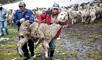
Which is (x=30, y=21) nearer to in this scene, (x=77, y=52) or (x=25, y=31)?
(x=25, y=31)

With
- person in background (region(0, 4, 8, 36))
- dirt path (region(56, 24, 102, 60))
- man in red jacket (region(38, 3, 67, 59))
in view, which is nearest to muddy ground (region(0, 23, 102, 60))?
dirt path (region(56, 24, 102, 60))

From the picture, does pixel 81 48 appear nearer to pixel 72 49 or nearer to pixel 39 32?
pixel 72 49

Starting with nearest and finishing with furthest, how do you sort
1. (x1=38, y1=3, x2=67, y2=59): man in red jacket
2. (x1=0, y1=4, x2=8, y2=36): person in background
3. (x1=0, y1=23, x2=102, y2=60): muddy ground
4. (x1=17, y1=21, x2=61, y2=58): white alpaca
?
(x1=17, y1=21, x2=61, y2=58): white alpaca
(x1=38, y1=3, x2=67, y2=59): man in red jacket
(x1=0, y1=23, x2=102, y2=60): muddy ground
(x1=0, y1=4, x2=8, y2=36): person in background

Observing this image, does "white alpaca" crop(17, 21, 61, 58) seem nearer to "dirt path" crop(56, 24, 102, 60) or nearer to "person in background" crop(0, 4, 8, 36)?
"dirt path" crop(56, 24, 102, 60)

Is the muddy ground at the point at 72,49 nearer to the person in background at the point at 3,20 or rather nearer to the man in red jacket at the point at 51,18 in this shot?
the man in red jacket at the point at 51,18

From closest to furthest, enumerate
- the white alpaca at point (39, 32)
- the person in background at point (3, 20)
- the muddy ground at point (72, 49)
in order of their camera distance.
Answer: the white alpaca at point (39, 32) → the muddy ground at point (72, 49) → the person in background at point (3, 20)

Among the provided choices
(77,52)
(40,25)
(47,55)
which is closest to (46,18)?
(40,25)

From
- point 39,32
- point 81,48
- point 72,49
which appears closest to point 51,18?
point 39,32

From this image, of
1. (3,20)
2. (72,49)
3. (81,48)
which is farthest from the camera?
(3,20)

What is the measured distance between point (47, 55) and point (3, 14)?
9.60 m

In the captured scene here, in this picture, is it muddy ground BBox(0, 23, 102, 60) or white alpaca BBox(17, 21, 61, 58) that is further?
muddy ground BBox(0, 23, 102, 60)

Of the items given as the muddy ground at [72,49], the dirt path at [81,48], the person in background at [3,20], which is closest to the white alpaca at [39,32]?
the muddy ground at [72,49]

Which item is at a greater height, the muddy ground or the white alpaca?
the white alpaca

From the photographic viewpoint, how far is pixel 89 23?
24.3 meters
